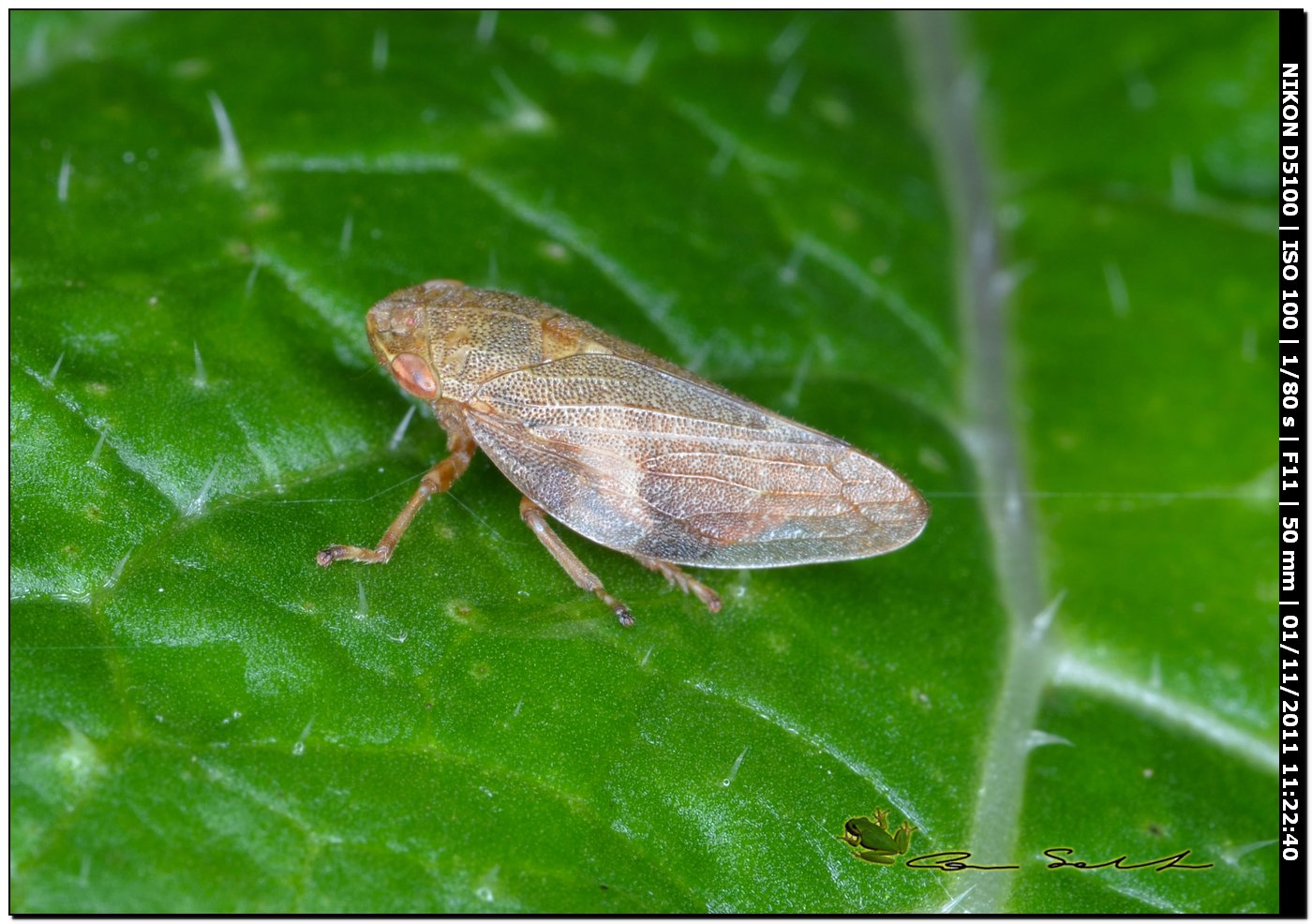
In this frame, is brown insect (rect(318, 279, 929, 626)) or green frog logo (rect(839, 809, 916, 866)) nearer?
green frog logo (rect(839, 809, 916, 866))

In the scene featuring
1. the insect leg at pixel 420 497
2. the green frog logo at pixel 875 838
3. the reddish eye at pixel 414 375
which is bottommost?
Answer: the green frog logo at pixel 875 838

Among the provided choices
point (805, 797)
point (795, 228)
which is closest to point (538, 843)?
point (805, 797)

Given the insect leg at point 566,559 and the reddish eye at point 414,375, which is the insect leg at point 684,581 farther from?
the reddish eye at point 414,375

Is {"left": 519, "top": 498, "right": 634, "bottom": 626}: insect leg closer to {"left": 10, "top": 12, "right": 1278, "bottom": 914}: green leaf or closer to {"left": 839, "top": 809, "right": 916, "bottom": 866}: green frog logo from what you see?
{"left": 10, "top": 12, "right": 1278, "bottom": 914}: green leaf

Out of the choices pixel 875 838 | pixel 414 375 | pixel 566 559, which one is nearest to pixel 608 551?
pixel 566 559

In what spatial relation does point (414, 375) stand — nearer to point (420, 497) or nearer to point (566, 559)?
point (420, 497)

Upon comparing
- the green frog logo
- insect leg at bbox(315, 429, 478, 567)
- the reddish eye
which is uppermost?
the reddish eye

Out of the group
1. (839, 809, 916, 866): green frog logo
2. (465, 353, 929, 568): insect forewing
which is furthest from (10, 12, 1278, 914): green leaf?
(465, 353, 929, 568): insect forewing

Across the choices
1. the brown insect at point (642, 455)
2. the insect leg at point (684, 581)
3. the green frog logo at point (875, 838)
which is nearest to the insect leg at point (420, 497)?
the brown insect at point (642, 455)
